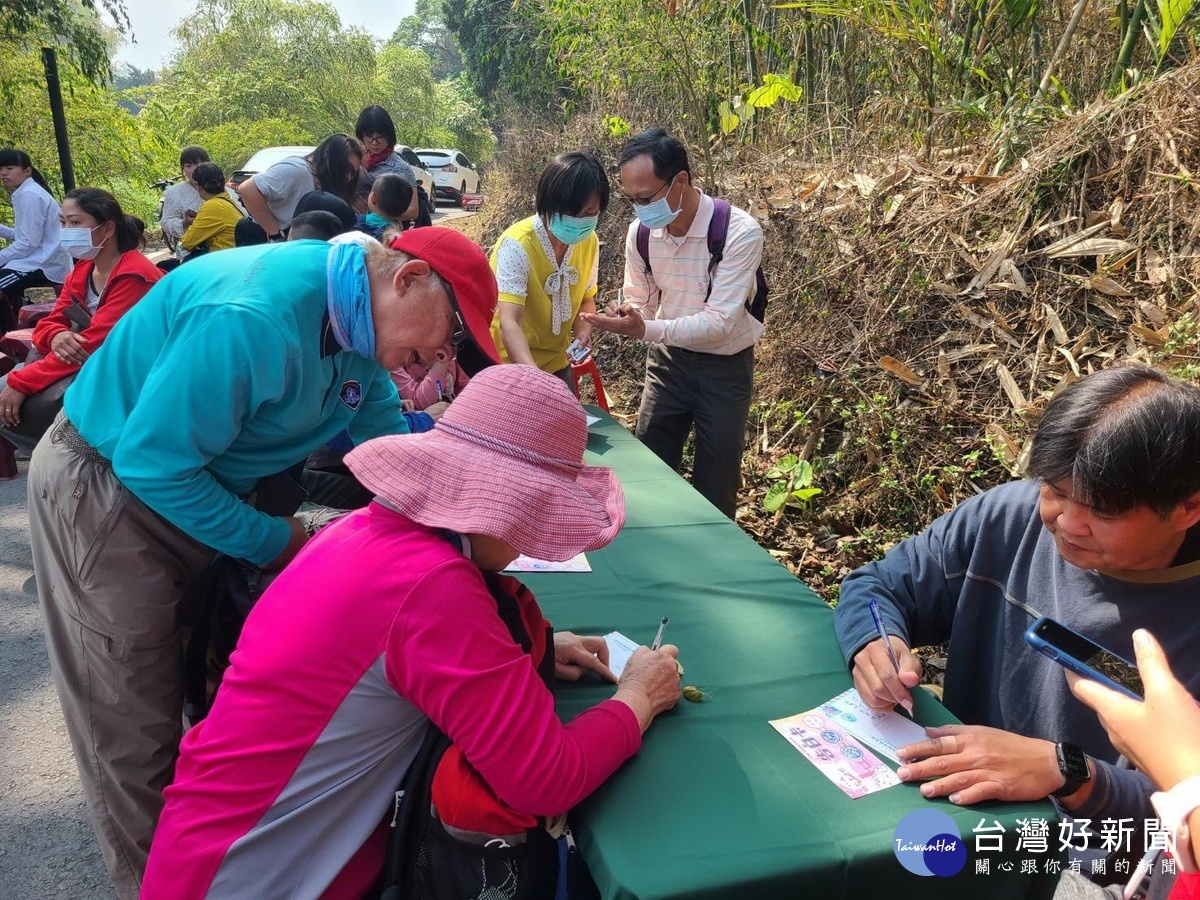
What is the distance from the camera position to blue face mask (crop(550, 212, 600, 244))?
3.05m

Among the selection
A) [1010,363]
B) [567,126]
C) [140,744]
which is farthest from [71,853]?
[567,126]

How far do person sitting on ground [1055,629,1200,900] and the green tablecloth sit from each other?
25 cm

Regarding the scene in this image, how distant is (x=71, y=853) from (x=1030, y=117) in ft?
16.6

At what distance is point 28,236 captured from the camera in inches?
229

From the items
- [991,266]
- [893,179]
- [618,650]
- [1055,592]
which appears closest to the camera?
[1055,592]

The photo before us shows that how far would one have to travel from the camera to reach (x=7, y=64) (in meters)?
9.80

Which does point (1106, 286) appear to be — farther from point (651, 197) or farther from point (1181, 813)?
point (1181, 813)

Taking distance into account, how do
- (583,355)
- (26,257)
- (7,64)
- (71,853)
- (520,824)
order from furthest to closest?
1. (7,64)
2. (26,257)
3. (583,355)
4. (71,853)
5. (520,824)

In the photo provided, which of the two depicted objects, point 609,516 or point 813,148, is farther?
point 813,148

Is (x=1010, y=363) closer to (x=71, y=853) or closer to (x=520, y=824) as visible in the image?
(x=520, y=824)

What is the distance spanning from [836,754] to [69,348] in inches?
126

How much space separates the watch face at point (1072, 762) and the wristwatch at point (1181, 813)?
1.11 feet

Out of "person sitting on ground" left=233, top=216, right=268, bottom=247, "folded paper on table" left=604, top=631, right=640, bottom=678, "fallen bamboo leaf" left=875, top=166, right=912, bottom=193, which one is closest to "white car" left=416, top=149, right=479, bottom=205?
"person sitting on ground" left=233, top=216, right=268, bottom=247

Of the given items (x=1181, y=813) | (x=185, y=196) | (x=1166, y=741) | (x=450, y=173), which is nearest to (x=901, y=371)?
A: (x=1166, y=741)
